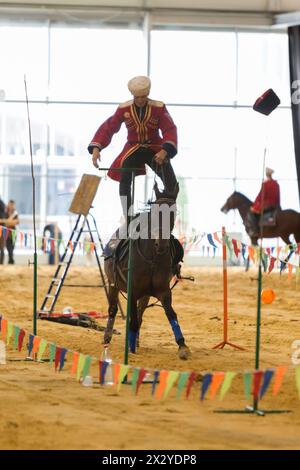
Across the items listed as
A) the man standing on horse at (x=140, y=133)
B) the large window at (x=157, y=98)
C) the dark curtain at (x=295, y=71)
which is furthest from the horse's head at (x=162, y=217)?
the large window at (x=157, y=98)

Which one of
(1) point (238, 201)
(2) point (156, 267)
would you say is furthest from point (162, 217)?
(1) point (238, 201)

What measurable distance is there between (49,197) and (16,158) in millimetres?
1293

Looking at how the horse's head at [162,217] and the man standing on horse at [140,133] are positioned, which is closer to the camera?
the horse's head at [162,217]

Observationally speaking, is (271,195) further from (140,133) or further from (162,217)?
(162,217)

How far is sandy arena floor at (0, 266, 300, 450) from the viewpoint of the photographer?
15.6 ft

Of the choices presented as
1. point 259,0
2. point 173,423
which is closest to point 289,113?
point 259,0

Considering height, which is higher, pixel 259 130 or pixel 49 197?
pixel 259 130

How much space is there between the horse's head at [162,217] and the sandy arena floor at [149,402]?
0.94 meters

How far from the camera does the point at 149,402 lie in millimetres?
5758

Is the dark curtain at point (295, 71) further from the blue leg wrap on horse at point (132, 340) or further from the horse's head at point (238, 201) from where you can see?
the blue leg wrap on horse at point (132, 340)

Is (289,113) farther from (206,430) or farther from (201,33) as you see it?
(206,430)

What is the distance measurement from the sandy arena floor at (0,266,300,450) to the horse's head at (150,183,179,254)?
37.0 inches

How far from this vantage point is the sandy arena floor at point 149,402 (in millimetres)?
4746
